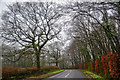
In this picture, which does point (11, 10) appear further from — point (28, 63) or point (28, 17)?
point (28, 63)

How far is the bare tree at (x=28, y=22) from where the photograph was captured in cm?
1092

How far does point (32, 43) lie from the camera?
1398 centimetres

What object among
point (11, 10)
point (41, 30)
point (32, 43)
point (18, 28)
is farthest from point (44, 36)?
point (11, 10)

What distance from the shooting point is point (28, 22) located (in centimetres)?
1329

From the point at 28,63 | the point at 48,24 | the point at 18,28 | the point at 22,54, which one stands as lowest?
the point at 28,63

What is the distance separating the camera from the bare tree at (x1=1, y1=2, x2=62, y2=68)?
10.9 meters

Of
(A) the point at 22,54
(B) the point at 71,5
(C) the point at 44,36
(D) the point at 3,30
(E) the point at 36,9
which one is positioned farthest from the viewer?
(C) the point at 44,36

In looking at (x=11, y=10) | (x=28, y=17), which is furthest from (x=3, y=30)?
(x=28, y=17)

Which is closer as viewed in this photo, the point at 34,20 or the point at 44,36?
the point at 34,20

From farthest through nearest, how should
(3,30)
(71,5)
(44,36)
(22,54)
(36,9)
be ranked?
(44,36)
(36,9)
(22,54)
(3,30)
(71,5)

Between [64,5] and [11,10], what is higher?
[11,10]

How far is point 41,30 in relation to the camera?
1427 centimetres

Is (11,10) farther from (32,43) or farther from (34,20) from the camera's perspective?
(32,43)

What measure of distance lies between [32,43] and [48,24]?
3.80 metres
